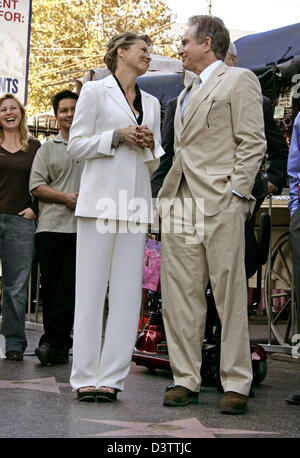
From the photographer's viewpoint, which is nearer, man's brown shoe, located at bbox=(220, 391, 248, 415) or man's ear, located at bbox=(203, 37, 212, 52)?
man's brown shoe, located at bbox=(220, 391, 248, 415)

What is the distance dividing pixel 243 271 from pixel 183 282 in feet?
1.22

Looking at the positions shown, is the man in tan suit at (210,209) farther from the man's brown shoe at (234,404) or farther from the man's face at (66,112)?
Result: the man's face at (66,112)

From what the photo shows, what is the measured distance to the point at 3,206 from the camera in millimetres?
7137

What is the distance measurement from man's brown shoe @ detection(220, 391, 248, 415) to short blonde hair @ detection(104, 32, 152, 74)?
209cm

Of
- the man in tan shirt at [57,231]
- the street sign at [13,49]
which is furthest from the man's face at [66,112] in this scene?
the street sign at [13,49]

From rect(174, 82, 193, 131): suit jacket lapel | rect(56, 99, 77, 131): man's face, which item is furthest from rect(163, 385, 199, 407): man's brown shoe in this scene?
rect(56, 99, 77, 131): man's face

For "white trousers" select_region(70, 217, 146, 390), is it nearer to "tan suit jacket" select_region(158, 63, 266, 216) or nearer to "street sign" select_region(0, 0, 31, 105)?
"tan suit jacket" select_region(158, 63, 266, 216)

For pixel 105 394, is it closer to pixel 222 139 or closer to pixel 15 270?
pixel 222 139

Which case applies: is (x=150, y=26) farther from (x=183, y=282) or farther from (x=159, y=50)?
(x=183, y=282)

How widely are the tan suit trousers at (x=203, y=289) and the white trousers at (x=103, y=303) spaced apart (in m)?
0.21

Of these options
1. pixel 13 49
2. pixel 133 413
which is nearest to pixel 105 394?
pixel 133 413

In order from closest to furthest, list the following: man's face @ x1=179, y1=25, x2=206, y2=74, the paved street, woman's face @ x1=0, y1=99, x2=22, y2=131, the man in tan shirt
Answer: the paved street → man's face @ x1=179, y1=25, x2=206, y2=74 → the man in tan shirt → woman's face @ x1=0, y1=99, x2=22, y2=131

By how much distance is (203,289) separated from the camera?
5.11 meters

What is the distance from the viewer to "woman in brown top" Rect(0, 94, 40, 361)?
7.14 metres
